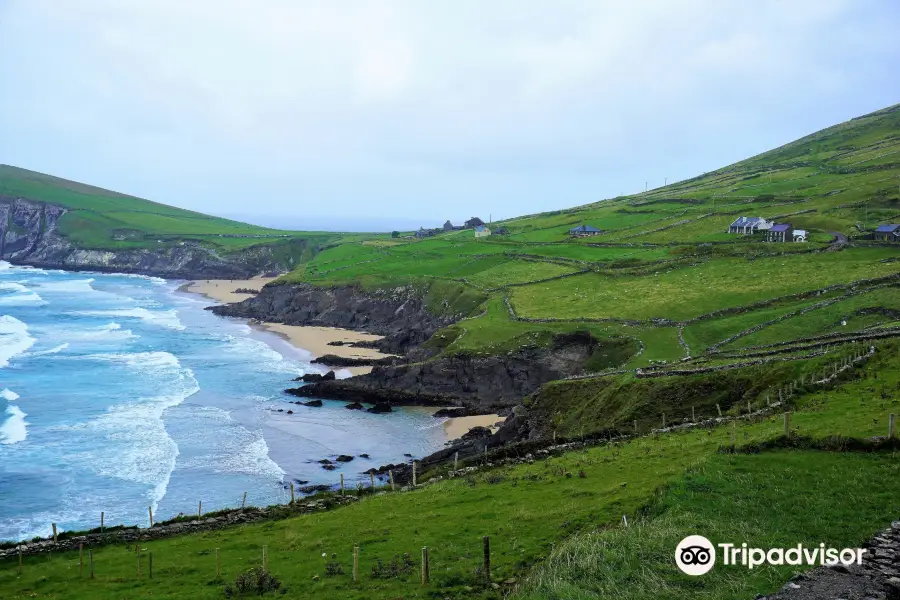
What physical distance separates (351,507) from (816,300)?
5690 centimetres

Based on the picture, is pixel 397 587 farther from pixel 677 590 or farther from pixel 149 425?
pixel 149 425

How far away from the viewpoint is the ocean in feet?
165

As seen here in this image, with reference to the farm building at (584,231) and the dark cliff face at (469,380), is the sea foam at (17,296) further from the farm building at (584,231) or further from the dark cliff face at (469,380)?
the farm building at (584,231)

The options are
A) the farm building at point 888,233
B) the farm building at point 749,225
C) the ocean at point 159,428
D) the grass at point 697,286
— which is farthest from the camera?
the farm building at point 749,225

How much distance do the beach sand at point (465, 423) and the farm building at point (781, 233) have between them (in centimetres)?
6817

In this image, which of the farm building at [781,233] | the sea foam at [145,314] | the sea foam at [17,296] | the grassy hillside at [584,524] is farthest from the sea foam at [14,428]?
the farm building at [781,233]

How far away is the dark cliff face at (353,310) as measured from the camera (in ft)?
344

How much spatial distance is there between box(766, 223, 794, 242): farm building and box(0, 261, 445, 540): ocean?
71.7m

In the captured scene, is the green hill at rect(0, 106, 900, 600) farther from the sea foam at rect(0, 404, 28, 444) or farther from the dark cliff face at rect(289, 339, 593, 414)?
the sea foam at rect(0, 404, 28, 444)

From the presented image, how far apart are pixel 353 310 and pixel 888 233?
83.0 m

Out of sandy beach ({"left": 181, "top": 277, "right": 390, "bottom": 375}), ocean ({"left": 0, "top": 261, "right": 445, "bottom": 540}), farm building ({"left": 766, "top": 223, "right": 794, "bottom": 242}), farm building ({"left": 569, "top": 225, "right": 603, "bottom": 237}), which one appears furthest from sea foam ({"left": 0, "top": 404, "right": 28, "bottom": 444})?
farm building ({"left": 569, "top": 225, "right": 603, "bottom": 237})

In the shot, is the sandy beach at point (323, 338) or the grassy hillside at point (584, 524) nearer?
the grassy hillside at point (584, 524)

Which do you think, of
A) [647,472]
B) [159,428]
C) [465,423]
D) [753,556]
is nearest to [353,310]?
[465,423]

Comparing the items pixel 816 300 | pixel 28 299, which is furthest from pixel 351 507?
pixel 28 299
